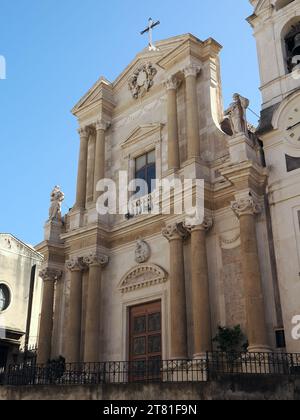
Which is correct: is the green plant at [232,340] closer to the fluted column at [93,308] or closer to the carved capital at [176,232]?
the carved capital at [176,232]

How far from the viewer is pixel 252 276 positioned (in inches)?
520

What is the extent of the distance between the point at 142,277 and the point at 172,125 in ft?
16.5

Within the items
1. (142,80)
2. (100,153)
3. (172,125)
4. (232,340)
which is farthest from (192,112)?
(232,340)

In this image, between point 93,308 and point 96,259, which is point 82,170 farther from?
point 93,308

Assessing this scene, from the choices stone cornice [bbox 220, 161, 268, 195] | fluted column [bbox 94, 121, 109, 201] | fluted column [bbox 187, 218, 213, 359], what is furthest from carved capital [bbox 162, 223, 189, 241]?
fluted column [bbox 94, 121, 109, 201]

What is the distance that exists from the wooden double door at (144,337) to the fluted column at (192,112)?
4794 millimetres

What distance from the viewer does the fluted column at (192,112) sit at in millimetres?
16333

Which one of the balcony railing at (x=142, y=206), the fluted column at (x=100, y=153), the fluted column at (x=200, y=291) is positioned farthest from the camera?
the fluted column at (x=100, y=153)

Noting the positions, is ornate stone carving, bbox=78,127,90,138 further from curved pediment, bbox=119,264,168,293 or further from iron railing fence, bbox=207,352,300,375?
iron railing fence, bbox=207,352,300,375

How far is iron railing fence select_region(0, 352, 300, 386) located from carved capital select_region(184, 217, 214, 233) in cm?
347

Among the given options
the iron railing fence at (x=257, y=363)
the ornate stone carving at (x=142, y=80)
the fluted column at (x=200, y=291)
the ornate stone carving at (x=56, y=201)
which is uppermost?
the ornate stone carving at (x=142, y=80)

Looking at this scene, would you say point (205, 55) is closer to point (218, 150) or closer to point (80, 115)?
point (218, 150)

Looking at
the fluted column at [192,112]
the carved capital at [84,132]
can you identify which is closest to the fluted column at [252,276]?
the fluted column at [192,112]

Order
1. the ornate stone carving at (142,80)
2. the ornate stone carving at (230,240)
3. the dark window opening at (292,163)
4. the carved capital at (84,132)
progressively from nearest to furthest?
the dark window opening at (292,163) → the ornate stone carving at (230,240) → the ornate stone carving at (142,80) → the carved capital at (84,132)
